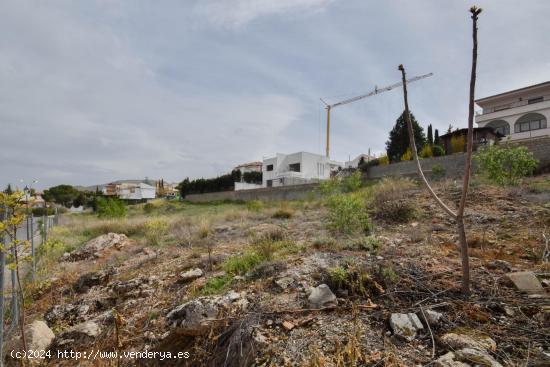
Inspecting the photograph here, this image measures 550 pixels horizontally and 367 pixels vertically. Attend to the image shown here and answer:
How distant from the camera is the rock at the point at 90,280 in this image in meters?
4.59

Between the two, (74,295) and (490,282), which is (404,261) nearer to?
(490,282)

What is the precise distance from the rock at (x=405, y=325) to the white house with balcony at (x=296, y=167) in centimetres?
2951

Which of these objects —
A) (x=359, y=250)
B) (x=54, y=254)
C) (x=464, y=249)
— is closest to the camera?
(x=464, y=249)

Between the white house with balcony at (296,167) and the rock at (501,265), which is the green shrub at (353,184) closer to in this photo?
the rock at (501,265)

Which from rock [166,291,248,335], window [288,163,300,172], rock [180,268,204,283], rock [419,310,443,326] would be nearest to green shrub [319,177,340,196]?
rock [180,268,204,283]

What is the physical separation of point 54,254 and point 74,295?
11.1 feet

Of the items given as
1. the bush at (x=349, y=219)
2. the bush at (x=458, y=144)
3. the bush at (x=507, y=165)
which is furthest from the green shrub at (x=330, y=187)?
the bush at (x=458, y=144)

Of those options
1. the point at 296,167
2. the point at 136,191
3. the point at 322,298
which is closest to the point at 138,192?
the point at 136,191

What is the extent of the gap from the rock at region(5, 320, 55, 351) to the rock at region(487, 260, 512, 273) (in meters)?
4.76

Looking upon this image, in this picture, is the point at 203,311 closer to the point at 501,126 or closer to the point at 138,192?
the point at 501,126

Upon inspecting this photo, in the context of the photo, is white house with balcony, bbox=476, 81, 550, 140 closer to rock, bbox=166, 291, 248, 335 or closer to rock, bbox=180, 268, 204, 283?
rock, bbox=180, 268, 204, 283

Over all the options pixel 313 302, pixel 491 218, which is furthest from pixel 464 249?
pixel 491 218

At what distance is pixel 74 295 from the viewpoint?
4371 millimetres

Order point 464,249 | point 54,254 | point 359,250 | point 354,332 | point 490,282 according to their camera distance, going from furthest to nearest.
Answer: point 54,254 < point 359,250 < point 490,282 < point 464,249 < point 354,332
